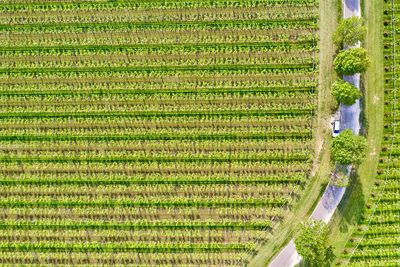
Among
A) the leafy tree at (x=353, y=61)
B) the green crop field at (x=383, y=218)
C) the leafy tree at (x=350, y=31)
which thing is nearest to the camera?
the leafy tree at (x=353, y=61)

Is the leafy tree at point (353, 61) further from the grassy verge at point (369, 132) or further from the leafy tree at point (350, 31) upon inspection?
the grassy verge at point (369, 132)

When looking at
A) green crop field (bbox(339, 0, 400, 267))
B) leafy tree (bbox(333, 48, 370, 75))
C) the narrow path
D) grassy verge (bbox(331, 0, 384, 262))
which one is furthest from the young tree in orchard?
leafy tree (bbox(333, 48, 370, 75))

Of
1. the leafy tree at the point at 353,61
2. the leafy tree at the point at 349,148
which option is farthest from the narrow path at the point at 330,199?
the leafy tree at the point at 349,148

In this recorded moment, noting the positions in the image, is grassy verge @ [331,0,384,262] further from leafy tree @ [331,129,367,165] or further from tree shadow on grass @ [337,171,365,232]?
leafy tree @ [331,129,367,165]

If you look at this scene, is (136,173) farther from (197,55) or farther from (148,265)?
(197,55)

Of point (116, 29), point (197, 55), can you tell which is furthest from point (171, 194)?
point (116, 29)

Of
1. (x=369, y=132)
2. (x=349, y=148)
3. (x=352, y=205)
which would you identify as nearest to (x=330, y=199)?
(x=352, y=205)
